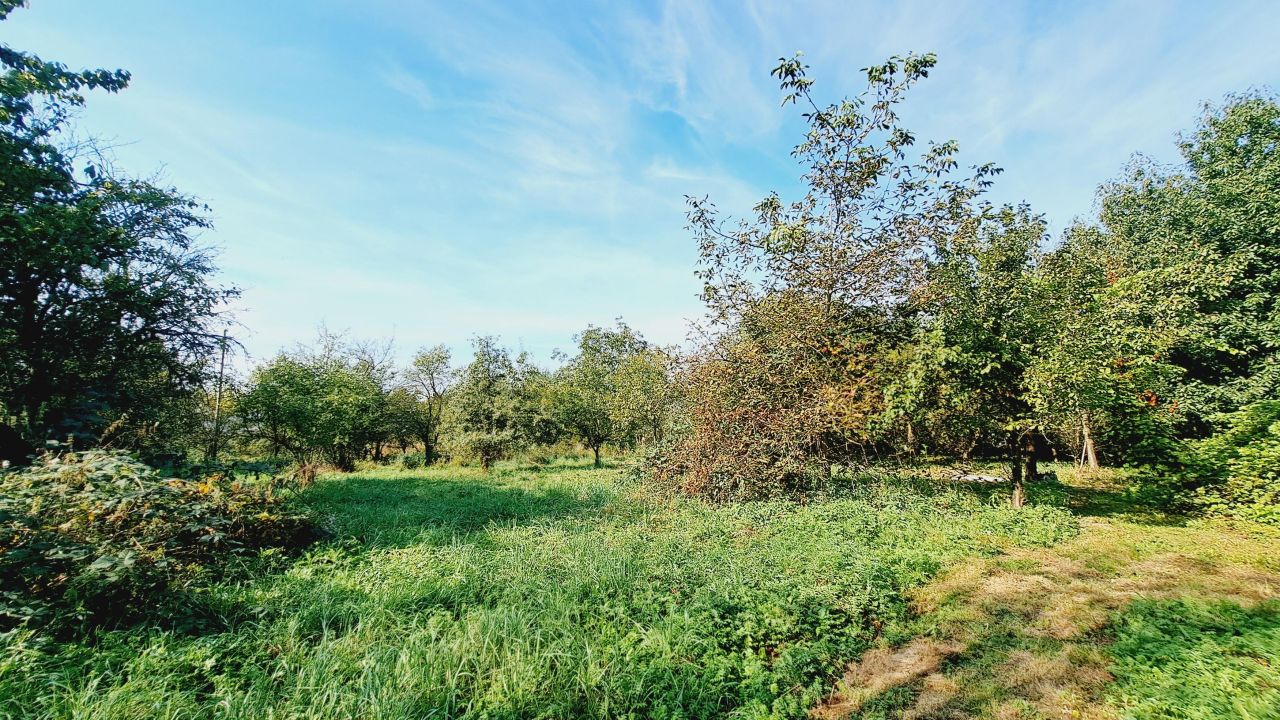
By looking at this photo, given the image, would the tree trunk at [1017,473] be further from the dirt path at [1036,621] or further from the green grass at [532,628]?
the dirt path at [1036,621]

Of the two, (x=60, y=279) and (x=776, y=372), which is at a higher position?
(x=60, y=279)

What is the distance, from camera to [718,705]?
137 inches

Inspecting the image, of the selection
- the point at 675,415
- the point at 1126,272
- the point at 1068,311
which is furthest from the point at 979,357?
the point at 1126,272

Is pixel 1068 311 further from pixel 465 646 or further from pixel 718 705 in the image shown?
pixel 465 646

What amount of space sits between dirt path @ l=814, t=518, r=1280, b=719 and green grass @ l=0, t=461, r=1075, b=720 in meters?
0.32

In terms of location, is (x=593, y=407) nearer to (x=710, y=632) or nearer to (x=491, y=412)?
(x=491, y=412)

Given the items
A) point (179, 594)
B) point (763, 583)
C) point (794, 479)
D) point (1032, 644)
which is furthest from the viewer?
point (794, 479)

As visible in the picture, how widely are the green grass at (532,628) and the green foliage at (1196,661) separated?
1710 millimetres

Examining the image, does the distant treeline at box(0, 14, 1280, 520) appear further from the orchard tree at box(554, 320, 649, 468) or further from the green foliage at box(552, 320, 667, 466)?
the orchard tree at box(554, 320, 649, 468)

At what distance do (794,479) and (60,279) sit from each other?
1622 centimetres

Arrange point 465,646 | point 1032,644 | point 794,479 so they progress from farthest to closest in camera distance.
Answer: point 794,479, point 1032,644, point 465,646

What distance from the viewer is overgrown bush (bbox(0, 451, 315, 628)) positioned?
3.96m

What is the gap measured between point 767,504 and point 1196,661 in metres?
6.24

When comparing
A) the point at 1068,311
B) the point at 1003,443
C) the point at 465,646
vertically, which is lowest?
the point at 465,646
